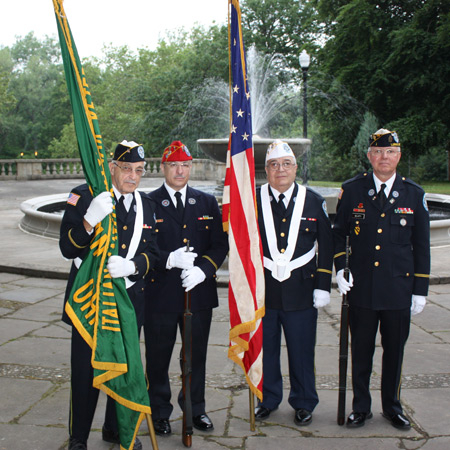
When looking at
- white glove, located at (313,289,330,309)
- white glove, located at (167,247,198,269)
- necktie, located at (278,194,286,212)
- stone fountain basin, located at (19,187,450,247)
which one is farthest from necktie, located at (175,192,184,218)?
stone fountain basin, located at (19,187,450,247)

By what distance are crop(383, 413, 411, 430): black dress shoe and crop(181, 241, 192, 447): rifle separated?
136 centimetres

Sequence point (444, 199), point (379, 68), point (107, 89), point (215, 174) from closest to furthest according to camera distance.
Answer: point (444, 199)
point (379, 68)
point (215, 174)
point (107, 89)

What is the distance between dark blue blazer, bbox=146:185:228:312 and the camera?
3922 millimetres

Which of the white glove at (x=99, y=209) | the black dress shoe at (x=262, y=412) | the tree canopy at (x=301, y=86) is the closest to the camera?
the white glove at (x=99, y=209)

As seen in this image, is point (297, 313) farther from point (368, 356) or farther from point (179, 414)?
point (179, 414)

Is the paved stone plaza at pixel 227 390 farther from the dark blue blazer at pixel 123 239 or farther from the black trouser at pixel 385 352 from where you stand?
the dark blue blazer at pixel 123 239

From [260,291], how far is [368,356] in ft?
2.83

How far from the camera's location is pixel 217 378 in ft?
16.0

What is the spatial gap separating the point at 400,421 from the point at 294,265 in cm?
123

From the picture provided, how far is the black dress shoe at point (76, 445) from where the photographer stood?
3447 mm

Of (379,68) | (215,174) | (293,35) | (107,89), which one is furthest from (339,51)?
(107,89)

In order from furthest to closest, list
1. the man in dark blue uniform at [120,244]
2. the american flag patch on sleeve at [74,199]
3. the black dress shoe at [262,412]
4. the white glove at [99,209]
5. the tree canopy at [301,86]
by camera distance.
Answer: the tree canopy at [301,86] < the black dress shoe at [262,412] < the american flag patch on sleeve at [74,199] < the man in dark blue uniform at [120,244] < the white glove at [99,209]

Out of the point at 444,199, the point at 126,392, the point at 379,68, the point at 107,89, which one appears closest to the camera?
the point at 126,392

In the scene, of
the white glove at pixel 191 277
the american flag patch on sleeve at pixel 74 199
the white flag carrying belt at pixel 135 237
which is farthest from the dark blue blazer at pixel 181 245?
the american flag patch on sleeve at pixel 74 199
